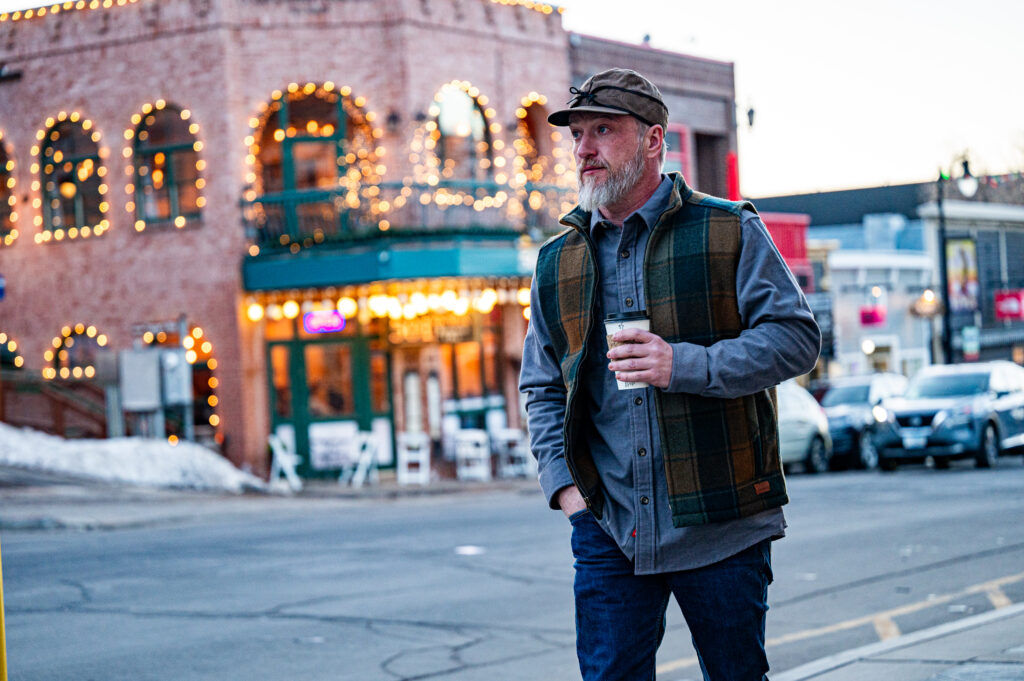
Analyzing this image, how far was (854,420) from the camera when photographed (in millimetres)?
25250

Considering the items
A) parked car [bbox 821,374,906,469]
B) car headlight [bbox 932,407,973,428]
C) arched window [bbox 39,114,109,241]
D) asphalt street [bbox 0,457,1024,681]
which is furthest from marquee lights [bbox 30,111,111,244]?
car headlight [bbox 932,407,973,428]

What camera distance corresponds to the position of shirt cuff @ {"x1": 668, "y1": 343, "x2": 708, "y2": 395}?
3467 mm

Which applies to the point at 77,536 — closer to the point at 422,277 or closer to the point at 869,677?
the point at 422,277

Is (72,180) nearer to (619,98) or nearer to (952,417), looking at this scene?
(952,417)

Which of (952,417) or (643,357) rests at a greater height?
(643,357)

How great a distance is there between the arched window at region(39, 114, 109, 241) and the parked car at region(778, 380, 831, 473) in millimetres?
12754

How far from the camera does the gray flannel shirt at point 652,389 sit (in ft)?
11.5

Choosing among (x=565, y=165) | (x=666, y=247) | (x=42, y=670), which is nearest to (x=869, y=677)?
(x=666, y=247)

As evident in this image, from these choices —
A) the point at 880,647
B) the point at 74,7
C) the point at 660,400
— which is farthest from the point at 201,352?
the point at 660,400

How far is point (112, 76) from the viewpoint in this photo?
24.8 metres

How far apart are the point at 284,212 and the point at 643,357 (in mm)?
20959

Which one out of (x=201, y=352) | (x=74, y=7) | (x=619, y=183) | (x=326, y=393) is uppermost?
(x=74, y=7)

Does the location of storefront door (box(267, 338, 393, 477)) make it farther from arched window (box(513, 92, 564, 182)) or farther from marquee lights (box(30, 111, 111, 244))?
arched window (box(513, 92, 564, 182))

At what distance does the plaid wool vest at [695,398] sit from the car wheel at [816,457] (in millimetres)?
20685
